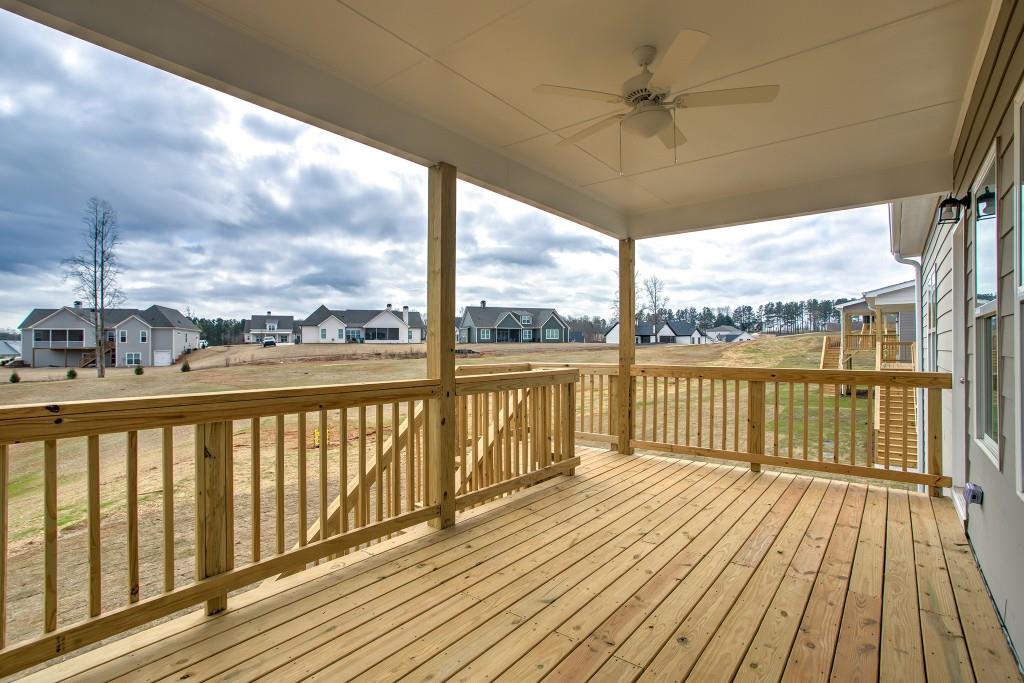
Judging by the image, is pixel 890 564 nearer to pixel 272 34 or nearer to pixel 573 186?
pixel 573 186

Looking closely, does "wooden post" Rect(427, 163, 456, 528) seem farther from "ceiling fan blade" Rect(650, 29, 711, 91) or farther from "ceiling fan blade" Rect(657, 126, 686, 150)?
"ceiling fan blade" Rect(650, 29, 711, 91)

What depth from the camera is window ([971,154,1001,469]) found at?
7.18 feet

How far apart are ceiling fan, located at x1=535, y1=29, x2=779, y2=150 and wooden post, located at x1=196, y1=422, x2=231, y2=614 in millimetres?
2127

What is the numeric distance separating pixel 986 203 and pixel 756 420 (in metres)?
2.61

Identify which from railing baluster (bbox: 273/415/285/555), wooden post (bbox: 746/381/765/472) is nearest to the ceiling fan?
railing baluster (bbox: 273/415/285/555)

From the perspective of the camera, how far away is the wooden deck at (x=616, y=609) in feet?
5.89

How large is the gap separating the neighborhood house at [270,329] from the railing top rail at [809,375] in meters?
3.64

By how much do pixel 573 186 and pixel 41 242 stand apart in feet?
11.8

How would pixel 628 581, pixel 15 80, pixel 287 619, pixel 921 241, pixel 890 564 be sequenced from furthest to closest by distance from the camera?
pixel 921 241 → pixel 890 564 → pixel 628 581 → pixel 287 619 → pixel 15 80

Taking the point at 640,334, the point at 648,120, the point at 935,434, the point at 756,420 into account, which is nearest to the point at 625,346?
the point at 640,334

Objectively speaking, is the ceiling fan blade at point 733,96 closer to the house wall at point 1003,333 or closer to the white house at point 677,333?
the house wall at point 1003,333

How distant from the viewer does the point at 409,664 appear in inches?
71.0

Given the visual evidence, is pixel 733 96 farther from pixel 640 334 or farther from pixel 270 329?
pixel 640 334

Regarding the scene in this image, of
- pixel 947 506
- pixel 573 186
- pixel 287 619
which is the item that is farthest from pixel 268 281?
pixel 947 506
